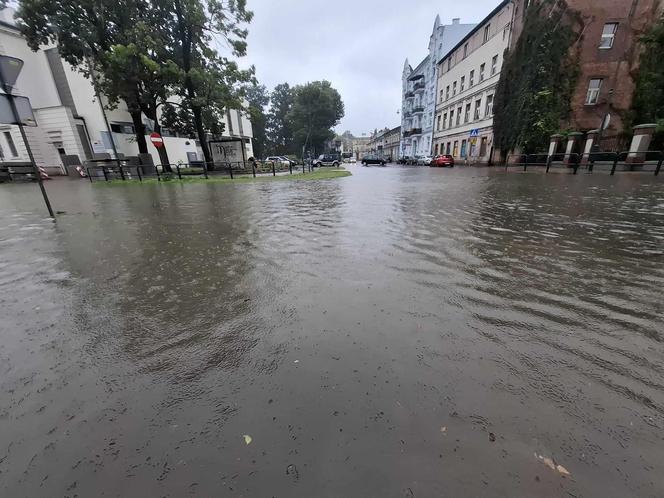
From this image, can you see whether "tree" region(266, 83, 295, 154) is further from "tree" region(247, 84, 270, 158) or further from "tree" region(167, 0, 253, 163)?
"tree" region(167, 0, 253, 163)

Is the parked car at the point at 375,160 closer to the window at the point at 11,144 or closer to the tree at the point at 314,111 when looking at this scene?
the tree at the point at 314,111

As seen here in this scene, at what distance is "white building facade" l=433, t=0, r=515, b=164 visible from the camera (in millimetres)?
28516

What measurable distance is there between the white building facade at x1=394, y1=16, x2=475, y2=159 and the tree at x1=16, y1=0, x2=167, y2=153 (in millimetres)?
39434

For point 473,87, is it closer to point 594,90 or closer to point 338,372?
point 594,90

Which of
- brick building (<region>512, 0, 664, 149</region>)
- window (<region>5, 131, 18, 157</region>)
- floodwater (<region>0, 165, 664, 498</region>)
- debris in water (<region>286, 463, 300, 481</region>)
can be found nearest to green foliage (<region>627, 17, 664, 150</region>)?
brick building (<region>512, 0, 664, 149</region>)

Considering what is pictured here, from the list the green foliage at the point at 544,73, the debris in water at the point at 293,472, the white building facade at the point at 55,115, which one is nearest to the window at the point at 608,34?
the green foliage at the point at 544,73

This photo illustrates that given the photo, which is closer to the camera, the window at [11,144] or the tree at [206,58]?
the tree at [206,58]

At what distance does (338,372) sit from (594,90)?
3174 centimetres

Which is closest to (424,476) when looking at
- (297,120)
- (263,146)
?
(297,120)

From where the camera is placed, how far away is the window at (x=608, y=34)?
22219 mm

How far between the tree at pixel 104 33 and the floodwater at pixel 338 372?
16.8 metres

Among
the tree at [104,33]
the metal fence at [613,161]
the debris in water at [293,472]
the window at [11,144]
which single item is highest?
the tree at [104,33]

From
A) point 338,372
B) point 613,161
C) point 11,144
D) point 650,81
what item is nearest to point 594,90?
point 650,81

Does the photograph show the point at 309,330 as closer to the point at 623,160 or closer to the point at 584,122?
the point at 623,160
